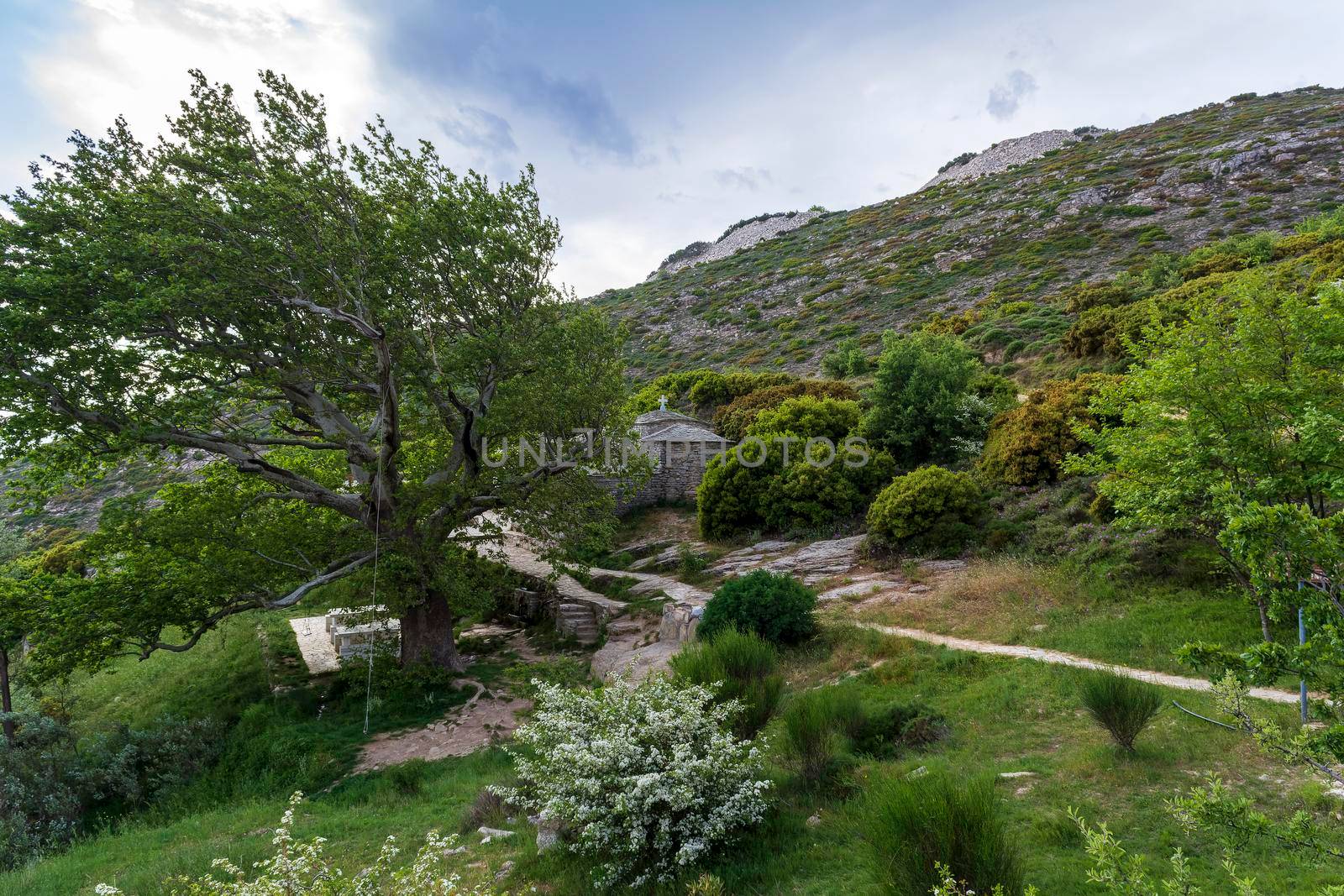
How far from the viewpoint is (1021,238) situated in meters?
45.1

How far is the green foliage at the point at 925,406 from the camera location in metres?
17.4

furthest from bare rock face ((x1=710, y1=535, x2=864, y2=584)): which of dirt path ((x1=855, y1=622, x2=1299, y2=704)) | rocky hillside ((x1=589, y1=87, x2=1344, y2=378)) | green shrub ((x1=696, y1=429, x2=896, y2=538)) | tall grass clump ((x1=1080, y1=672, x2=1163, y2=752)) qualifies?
rocky hillside ((x1=589, y1=87, x2=1344, y2=378))

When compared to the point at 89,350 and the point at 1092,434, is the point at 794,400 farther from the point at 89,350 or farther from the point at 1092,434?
the point at 89,350

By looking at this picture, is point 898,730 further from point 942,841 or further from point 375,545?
point 375,545

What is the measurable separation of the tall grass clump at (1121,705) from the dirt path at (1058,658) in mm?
512

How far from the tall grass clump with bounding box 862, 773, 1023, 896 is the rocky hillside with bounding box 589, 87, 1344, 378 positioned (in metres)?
22.6

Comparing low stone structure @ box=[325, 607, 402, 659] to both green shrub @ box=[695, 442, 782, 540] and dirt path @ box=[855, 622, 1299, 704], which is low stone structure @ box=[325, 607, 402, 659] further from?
dirt path @ box=[855, 622, 1299, 704]

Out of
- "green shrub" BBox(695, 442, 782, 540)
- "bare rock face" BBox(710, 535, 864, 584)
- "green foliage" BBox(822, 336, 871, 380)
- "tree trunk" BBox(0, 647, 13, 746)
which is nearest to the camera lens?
"tree trunk" BBox(0, 647, 13, 746)

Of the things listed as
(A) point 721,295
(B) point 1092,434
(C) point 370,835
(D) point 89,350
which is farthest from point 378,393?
(A) point 721,295

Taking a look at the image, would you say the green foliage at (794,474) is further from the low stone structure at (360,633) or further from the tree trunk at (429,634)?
the low stone structure at (360,633)

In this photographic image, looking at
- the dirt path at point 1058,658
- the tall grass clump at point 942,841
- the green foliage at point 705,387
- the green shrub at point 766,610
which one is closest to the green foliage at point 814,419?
the green foliage at point 705,387

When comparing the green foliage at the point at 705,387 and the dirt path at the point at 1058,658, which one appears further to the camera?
the green foliage at the point at 705,387

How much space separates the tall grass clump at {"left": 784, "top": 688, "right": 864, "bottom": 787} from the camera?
619cm

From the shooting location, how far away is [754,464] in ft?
61.9
